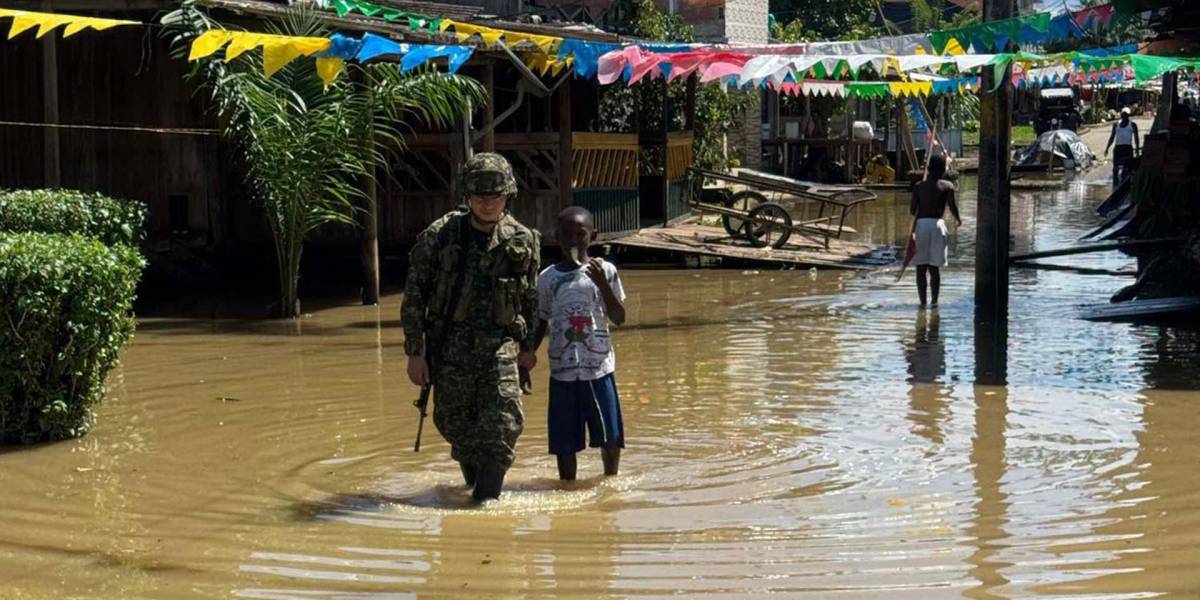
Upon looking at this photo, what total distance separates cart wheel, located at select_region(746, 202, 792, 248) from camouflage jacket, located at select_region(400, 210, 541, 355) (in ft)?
42.0

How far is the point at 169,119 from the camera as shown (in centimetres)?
1591

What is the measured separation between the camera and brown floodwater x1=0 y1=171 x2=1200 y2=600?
19.9 feet

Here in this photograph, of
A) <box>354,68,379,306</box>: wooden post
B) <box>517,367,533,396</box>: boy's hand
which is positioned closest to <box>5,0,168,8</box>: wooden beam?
<box>354,68,379,306</box>: wooden post

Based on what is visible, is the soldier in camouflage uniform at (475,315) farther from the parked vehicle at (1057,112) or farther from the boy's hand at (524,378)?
the parked vehicle at (1057,112)

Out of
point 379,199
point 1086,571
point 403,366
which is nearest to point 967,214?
point 379,199

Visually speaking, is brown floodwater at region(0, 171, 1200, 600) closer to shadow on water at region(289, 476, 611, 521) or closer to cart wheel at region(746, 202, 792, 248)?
shadow on water at region(289, 476, 611, 521)

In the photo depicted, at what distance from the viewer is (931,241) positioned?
14844 millimetres

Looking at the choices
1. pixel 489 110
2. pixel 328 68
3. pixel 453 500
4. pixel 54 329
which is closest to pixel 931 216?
pixel 489 110

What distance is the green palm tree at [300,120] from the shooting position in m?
13.7

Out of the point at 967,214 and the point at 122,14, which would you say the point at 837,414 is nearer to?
the point at 122,14

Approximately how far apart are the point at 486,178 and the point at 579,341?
105 cm

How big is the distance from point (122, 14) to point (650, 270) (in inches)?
291

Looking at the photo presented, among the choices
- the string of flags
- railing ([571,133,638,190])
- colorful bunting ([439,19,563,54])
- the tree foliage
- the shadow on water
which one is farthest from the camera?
the tree foliage

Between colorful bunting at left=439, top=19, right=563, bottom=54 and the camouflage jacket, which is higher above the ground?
colorful bunting at left=439, top=19, right=563, bottom=54
